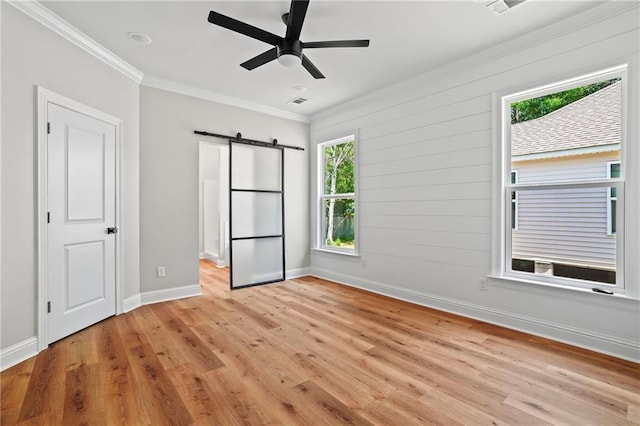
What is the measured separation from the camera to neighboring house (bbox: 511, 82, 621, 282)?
8.64 feet

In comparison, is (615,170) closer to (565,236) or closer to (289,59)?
(565,236)

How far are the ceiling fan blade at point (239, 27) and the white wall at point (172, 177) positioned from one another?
214 cm

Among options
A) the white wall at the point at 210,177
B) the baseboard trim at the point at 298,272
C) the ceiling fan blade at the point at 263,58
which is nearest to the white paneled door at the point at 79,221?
the ceiling fan blade at the point at 263,58

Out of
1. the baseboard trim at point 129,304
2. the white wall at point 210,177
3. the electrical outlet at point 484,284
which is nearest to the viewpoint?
the baseboard trim at point 129,304

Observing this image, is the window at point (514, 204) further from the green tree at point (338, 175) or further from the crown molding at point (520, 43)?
the green tree at point (338, 175)

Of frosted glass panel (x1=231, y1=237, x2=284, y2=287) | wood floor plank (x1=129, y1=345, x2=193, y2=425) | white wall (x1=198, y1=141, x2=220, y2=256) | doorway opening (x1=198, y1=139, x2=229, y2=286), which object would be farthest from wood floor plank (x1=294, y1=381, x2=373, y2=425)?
white wall (x1=198, y1=141, x2=220, y2=256)

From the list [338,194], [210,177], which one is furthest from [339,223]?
[210,177]

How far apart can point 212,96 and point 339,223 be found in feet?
9.26

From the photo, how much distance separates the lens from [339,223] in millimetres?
5281

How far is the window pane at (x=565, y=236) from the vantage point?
266 centimetres

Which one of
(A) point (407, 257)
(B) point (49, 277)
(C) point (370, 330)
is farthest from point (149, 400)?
(A) point (407, 257)

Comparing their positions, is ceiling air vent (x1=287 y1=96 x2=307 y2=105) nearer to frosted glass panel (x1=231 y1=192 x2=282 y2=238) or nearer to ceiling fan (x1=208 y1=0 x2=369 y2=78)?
frosted glass panel (x1=231 y1=192 x2=282 y2=238)

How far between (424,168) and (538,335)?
2117mm

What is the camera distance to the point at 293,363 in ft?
7.85
